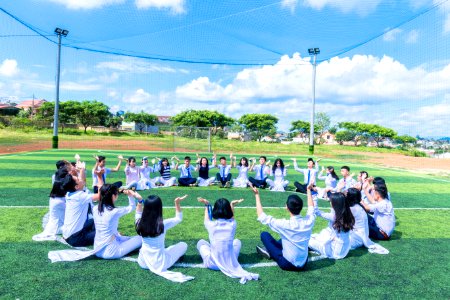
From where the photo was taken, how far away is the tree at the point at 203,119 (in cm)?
6581

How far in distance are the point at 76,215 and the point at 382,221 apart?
616cm

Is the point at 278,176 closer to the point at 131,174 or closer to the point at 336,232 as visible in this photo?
the point at 131,174

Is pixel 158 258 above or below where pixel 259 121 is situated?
below

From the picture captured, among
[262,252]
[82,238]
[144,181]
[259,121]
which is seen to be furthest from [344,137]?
[82,238]

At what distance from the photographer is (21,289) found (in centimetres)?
425

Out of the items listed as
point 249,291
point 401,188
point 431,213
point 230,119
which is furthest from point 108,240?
point 230,119

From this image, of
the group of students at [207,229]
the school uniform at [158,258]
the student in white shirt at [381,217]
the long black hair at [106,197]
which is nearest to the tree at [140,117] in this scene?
the group of students at [207,229]

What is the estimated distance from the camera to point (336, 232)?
5621 millimetres

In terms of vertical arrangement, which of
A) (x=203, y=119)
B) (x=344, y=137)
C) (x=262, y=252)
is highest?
(x=203, y=119)

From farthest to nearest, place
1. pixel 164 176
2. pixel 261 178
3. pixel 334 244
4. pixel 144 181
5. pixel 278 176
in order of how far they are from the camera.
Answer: pixel 261 178 → pixel 164 176 → pixel 278 176 → pixel 144 181 → pixel 334 244

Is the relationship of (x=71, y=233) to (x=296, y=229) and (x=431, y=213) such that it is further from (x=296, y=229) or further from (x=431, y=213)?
(x=431, y=213)

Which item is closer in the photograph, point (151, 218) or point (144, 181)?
point (151, 218)

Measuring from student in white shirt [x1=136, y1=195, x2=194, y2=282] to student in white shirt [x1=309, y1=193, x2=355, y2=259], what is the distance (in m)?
2.51

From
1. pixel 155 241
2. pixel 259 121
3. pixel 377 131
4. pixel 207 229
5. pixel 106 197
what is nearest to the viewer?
pixel 155 241
